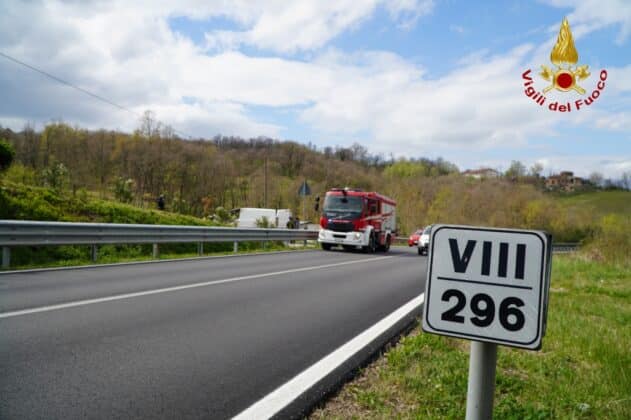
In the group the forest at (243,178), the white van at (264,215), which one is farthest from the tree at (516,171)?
the white van at (264,215)

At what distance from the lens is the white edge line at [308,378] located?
134 inches

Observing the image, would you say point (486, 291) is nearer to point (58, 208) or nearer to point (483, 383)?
point (483, 383)

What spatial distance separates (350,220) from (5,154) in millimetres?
13885

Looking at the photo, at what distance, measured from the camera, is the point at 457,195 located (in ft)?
252

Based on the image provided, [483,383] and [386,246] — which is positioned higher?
[483,383]

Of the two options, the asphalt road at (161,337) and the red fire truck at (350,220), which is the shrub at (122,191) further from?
the asphalt road at (161,337)

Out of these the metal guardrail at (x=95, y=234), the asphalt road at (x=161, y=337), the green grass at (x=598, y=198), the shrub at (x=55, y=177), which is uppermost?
the green grass at (x=598, y=198)

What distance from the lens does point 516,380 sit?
13.5 ft

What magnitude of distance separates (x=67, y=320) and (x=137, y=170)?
54.9 metres

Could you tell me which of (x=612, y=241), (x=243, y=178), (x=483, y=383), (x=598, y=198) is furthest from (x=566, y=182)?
(x=483, y=383)

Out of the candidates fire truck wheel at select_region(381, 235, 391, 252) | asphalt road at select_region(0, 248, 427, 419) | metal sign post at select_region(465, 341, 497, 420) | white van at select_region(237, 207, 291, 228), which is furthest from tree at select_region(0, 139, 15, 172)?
white van at select_region(237, 207, 291, 228)

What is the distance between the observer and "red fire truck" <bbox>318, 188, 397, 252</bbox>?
77.5 ft

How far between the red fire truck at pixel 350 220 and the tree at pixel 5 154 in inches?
510

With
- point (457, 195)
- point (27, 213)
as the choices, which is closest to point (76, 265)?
point (27, 213)
